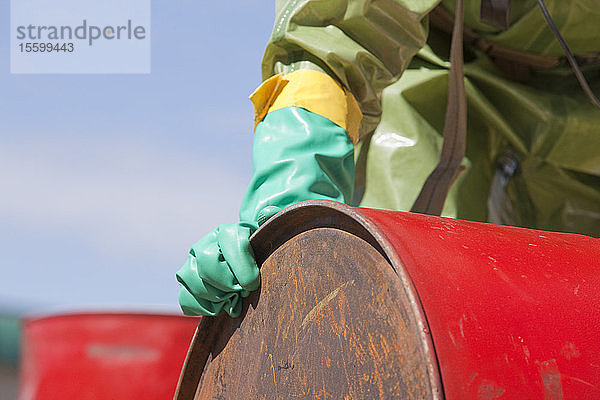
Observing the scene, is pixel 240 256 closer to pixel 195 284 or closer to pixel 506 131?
pixel 195 284

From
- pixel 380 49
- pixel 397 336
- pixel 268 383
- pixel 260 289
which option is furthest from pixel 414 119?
pixel 397 336

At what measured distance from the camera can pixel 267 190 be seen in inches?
44.4

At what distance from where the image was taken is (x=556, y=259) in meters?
0.80

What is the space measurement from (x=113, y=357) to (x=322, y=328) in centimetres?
104

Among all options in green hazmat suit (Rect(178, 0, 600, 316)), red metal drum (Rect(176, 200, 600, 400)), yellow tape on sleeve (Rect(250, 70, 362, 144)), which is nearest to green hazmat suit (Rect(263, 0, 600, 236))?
green hazmat suit (Rect(178, 0, 600, 316))

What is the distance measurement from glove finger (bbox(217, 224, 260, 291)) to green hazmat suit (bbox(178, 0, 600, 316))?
119 mm

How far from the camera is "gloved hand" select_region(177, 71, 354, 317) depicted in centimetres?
100

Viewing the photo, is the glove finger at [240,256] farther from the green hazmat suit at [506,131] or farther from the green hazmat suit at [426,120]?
the green hazmat suit at [506,131]

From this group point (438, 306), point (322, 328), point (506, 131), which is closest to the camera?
point (438, 306)

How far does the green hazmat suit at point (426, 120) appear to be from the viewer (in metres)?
1.20

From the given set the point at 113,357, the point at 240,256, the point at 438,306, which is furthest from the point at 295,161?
the point at 113,357

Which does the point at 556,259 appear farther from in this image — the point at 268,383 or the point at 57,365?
the point at 57,365

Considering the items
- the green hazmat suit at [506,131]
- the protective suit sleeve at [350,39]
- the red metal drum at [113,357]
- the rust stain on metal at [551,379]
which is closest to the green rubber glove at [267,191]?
the protective suit sleeve at [350,39]

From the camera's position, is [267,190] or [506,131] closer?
[267,190]
